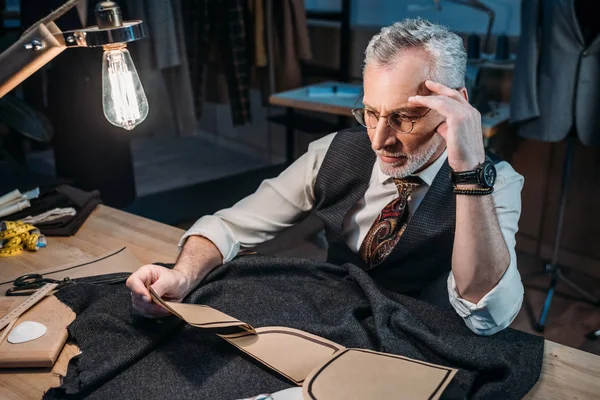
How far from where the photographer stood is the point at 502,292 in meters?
1.29

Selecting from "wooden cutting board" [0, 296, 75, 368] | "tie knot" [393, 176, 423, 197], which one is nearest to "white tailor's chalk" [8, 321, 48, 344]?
"wooden cutting board" [0, 296, 75, 368]

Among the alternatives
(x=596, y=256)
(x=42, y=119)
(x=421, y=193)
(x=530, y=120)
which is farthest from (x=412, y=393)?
(x=596, y=256)

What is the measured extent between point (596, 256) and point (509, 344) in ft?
9.25

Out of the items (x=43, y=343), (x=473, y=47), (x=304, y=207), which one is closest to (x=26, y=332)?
(x=43, y=343)

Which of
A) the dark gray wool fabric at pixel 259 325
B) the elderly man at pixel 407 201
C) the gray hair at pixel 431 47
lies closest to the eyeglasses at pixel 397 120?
the elderly man at pixel 407 201

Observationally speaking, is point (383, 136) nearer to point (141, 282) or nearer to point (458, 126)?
point (458, 126)

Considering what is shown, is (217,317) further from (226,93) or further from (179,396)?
(226,93)

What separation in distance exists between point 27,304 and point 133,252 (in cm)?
37

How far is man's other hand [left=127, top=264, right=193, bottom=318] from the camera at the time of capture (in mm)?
1229

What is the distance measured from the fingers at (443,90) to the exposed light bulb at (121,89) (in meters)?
0.63

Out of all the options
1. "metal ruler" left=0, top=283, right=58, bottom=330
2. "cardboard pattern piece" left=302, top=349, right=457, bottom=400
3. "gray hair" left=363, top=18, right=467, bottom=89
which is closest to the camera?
"cardboard pattern piece" left=302, top=349, right=457, bottom=400

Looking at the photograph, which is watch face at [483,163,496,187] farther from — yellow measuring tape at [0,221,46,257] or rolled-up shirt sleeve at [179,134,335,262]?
yellow measuring tape at [0,221,46,257]

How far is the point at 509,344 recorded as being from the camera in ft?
3.86

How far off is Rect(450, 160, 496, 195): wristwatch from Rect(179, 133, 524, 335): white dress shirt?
20 cm
